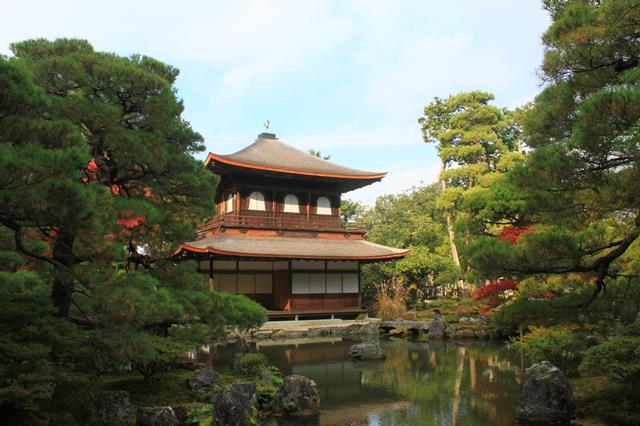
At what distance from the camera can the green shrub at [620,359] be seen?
20.7 feet

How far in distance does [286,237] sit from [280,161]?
358cm

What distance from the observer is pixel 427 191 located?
3950 centimetres

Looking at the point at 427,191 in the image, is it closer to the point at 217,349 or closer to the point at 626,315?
the point at 217,349

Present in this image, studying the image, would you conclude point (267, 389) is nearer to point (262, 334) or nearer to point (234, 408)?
point (234, 408)

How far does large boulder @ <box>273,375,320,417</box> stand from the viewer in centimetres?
757

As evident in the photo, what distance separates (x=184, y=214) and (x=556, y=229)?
17.3ft

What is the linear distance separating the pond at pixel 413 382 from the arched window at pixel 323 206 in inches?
342

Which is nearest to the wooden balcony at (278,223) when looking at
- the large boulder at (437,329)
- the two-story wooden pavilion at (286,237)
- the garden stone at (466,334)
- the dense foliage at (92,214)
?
the two-story wooden pavilion at (286,237)

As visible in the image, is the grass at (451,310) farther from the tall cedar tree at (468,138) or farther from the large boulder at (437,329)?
the tall cedar tree at (468,138)

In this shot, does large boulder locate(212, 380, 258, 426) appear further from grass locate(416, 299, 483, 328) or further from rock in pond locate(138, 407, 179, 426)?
grass locate(416, 299, 483, 328)

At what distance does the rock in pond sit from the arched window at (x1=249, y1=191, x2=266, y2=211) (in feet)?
52.6

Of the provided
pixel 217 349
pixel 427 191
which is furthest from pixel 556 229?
pixel 427 191

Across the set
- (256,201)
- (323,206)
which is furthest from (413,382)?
(323,206)

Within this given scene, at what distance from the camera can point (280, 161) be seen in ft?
77.3
